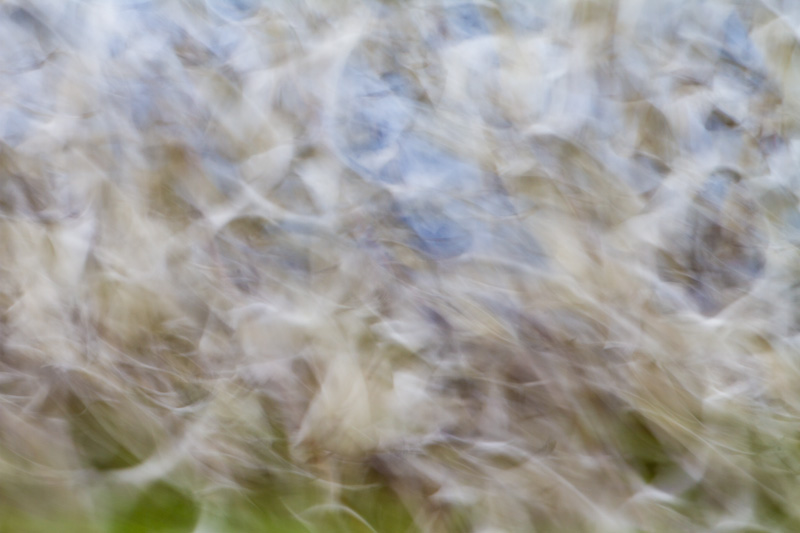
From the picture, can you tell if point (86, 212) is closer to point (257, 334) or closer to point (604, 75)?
point (257, 334)

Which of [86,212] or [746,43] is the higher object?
[746,43]

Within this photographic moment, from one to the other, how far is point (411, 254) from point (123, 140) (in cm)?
24

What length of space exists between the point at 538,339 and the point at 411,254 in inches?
4.7

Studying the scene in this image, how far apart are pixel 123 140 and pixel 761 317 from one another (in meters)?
0.51

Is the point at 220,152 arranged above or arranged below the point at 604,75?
below

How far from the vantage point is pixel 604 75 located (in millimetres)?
683

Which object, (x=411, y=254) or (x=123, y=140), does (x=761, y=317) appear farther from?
(x=123, y=140)

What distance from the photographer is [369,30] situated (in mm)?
681

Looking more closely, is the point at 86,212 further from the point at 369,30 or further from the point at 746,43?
the point at 746,43

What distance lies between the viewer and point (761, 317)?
67 centimetres

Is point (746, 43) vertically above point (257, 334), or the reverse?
point (746, 43)

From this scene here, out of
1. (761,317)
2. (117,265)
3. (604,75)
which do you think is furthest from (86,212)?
(761,317)

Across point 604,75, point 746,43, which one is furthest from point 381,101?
point 746,43

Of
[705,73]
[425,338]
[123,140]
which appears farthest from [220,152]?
[705,73]
